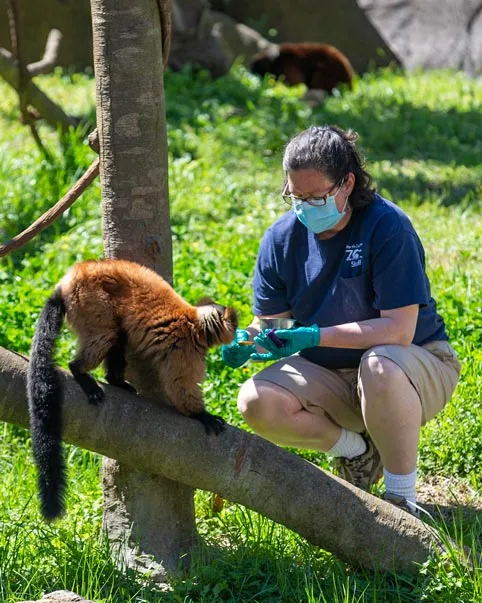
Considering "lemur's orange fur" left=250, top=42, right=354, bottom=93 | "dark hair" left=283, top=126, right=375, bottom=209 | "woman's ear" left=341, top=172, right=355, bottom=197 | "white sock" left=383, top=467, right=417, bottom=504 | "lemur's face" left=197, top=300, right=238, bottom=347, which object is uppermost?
"dark hair" left=283, top=126, right=375, bottom=209

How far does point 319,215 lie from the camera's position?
133 inches

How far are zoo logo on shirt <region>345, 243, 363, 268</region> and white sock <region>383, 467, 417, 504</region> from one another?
0.79m

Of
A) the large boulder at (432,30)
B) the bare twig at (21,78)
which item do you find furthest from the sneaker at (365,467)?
the large boulder at (432,30)

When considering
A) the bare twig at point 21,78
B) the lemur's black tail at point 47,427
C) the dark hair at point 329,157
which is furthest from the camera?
the bare twig at point 21,78

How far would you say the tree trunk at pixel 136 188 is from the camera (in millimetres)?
3207

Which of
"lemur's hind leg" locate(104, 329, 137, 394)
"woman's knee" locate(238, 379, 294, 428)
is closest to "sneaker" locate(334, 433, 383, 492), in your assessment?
"woman's knee" locate(238, 379, 294, 428)

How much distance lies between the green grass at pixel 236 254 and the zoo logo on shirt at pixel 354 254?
101 cm

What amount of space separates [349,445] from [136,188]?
1.31 m

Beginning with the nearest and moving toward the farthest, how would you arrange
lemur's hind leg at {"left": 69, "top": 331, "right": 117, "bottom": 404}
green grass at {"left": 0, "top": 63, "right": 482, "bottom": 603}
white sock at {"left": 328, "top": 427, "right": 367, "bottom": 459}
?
1. lemur's hind leg at {"left": 69, "top": 331, "right": 117, "bottom": 404}
2. green grass at {"left": 0, "top": 63, "right": 482, "bottom": 603}
3. white sock at {"left": 328, "top": 427, "right": 367, "bottom": 459}

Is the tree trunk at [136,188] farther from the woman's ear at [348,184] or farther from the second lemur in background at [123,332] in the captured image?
the woman's ear at [348,184]

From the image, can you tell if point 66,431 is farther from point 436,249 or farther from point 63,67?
point 63,67

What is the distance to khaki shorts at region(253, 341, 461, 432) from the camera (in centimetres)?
349

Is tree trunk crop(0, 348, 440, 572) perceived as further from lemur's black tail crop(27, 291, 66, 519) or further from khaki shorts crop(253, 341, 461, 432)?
khaki shorts crop(253, 341, 461, 432)

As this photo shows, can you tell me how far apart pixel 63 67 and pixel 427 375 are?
29.2ft
